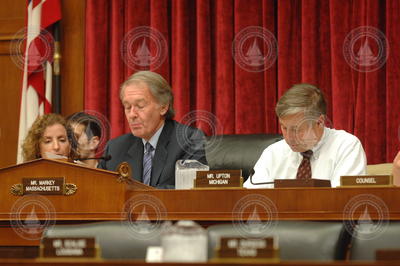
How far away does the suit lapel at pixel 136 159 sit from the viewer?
3.37m

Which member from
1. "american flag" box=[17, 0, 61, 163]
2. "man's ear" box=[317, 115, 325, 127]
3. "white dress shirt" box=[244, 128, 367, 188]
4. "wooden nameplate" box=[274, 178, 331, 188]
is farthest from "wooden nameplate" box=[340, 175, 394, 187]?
"american flag" box=[17, 0, 61, 163]

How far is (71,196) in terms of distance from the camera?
2432mm

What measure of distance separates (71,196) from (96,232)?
0.77 meters

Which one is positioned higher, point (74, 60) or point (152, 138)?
point (74, 60)

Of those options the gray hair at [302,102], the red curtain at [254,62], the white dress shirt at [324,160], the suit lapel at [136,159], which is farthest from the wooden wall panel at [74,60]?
the gray hair at [302,102]

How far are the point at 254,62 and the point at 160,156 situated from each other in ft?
4.50

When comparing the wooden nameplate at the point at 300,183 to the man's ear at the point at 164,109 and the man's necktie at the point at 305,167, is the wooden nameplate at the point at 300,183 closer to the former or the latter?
the man's necktie at the point at 305,167

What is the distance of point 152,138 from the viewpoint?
3463mm

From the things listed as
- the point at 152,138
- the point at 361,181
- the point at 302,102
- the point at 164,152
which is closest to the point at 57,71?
the point at 152,138

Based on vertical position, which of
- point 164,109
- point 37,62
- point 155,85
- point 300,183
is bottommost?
point 300,183

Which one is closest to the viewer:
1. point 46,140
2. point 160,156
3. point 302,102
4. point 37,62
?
point 302,102

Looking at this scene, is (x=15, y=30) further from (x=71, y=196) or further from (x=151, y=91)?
(x=71, y=196)

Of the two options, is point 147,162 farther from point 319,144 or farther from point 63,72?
point 63,72

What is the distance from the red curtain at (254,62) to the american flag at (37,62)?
0.26 m
